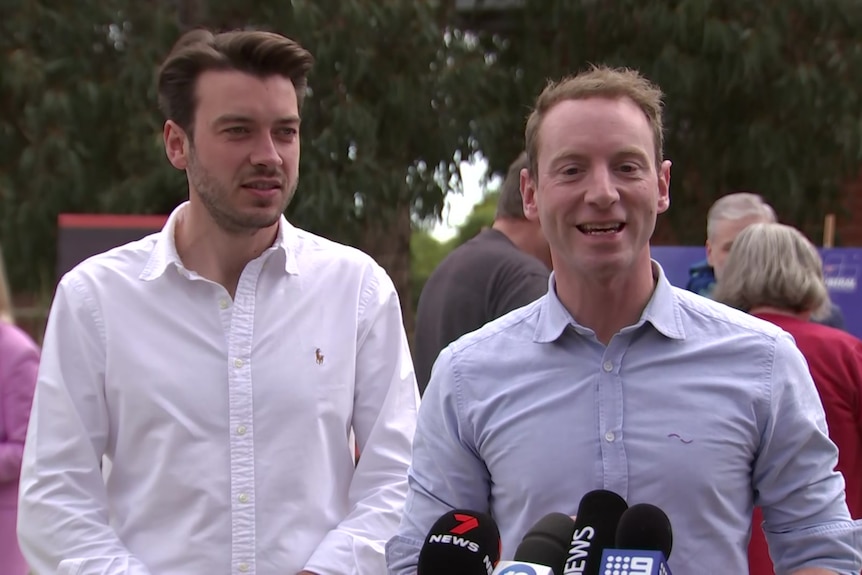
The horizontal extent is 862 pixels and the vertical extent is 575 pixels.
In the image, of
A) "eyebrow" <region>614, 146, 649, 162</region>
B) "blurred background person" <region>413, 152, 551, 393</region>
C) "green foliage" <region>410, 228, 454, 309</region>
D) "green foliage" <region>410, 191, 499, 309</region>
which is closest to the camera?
"eyebrow" <region>614, 146, 649, 162</region>

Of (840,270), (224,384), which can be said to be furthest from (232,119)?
(840,270)

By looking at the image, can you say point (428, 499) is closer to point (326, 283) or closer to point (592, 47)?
point (326, 283)

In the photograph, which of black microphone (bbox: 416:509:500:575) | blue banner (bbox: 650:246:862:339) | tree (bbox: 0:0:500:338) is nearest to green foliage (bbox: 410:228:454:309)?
tree (bbox: 0:0:500:338)

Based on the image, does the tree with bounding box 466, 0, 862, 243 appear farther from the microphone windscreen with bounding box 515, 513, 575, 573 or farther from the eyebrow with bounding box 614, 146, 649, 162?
the microphone windscreen with bounding box 515, 513, 575, 573

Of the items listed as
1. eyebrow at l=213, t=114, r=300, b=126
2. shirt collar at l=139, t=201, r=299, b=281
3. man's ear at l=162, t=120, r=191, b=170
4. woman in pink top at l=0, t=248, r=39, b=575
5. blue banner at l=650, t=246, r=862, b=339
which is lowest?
woman in pink top at l=0, t=248, r=39, b=575

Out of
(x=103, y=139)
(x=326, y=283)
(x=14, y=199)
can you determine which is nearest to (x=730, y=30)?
(x=103, y=139)

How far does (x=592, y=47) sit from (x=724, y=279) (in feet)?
16.6

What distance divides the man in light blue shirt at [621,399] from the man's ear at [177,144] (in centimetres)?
92

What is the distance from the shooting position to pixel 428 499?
7.43 ft

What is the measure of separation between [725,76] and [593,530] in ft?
23.5

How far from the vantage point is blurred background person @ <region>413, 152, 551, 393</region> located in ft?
15.3

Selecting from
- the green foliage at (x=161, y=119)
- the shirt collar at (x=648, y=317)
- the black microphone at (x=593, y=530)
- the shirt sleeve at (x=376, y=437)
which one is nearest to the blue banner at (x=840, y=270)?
the green foliage at (x=161, y=119)

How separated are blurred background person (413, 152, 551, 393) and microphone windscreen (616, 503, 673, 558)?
2620 millimetres

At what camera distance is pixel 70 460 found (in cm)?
265
